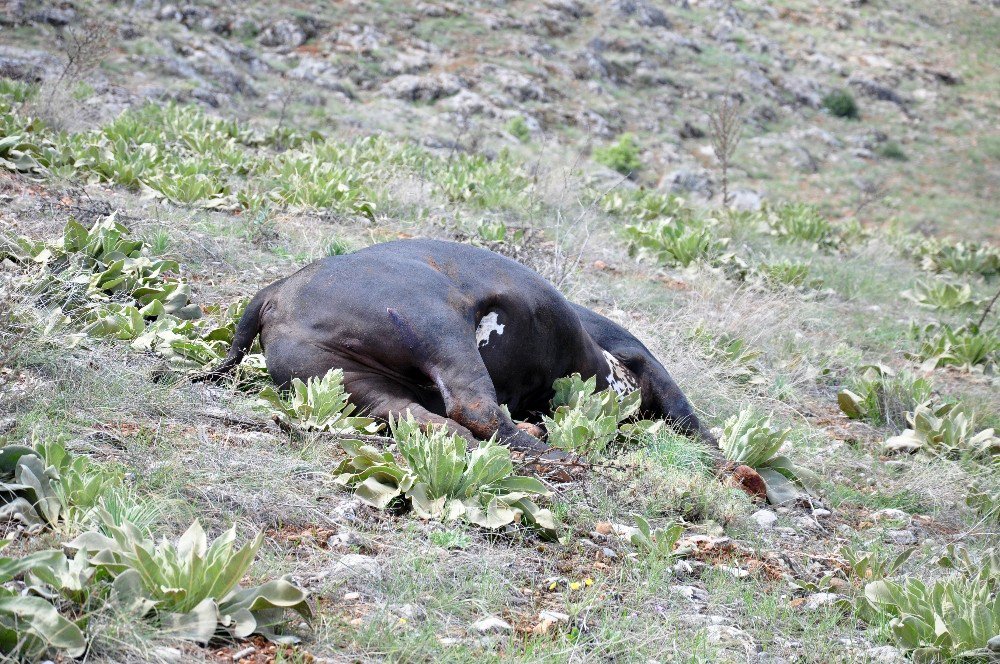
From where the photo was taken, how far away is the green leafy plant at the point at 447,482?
9.71 ft

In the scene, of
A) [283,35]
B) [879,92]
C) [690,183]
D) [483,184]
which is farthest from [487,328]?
[879,92]

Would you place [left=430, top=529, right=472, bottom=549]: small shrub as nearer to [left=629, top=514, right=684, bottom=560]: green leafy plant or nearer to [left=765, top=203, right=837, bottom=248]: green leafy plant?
[left=629, top=514, right=684, bottom=560]: green leafy plant

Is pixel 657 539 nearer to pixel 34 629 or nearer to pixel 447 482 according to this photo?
pixel 447 482

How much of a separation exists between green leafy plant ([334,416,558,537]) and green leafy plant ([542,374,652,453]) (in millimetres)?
612

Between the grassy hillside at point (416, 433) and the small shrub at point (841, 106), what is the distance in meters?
15.0

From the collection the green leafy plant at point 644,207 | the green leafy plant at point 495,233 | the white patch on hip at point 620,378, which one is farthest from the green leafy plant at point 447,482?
the green leafy plant at point 644,207

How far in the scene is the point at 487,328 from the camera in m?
4.09

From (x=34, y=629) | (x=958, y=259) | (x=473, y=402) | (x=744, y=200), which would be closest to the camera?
(x=34, y=629)

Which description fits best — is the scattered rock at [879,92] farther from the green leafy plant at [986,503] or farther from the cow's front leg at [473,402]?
the cow's front leg at [473,402]

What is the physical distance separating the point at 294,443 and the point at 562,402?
143 centimetres

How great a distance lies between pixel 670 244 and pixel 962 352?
8.80ft

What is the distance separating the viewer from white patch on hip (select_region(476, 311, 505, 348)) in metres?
4.05

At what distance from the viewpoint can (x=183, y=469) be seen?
2842 millimetres

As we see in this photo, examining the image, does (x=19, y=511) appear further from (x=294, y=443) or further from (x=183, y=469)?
(x=294, y=443)
